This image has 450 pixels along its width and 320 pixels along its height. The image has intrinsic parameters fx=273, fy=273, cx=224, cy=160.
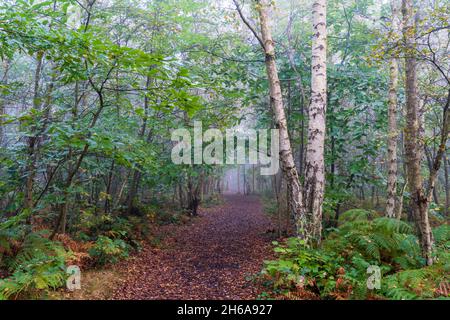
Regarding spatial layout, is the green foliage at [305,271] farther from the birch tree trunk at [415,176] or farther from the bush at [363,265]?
the birch tree trunk at [415,176]

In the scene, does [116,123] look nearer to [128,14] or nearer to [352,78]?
[128,14]

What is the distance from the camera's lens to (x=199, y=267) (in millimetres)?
6164

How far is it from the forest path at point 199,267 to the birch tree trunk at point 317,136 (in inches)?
67.9

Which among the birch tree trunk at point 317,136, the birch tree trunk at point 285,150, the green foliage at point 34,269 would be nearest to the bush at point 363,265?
the birch tree trunk at point 285,150

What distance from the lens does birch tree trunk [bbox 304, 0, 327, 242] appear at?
5.02 meters

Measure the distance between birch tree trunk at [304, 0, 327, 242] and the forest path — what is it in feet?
5.66

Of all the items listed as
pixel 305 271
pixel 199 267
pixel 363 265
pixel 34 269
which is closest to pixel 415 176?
pixel 363 265

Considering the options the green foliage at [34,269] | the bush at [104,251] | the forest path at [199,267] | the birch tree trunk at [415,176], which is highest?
the birch tree trunk at [415,176]

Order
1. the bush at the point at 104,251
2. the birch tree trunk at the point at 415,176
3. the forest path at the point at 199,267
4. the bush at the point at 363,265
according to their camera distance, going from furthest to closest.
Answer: the bush at the point at 104,251 → the forest path at the point at 199,267 → the birch tree trunk at the point at 415,176 → the bush at the point at 363,265

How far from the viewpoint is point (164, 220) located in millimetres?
11781

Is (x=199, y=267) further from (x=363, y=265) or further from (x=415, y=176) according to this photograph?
(x=415, y=176)

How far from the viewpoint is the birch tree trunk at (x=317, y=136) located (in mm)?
5023
